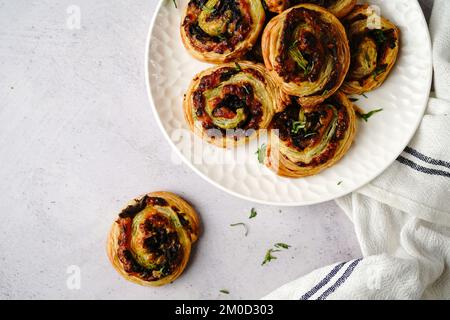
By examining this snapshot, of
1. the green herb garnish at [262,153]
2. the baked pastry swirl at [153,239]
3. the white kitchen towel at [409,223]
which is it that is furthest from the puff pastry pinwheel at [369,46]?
the baked pastry swirl at [153,239]

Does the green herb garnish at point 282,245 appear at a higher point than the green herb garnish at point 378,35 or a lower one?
lower

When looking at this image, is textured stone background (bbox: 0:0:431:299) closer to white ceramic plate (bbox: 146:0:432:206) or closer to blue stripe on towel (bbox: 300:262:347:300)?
blue stripe on towel (bbox: 300:262:347:300)

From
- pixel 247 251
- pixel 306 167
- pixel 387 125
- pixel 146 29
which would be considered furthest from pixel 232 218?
pixel 146 29

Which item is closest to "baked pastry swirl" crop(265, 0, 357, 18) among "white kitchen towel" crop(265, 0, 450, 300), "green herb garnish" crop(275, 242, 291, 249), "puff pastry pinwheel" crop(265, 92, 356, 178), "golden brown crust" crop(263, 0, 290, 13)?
"golden brown crust" crop(263, 0, 290, 13)

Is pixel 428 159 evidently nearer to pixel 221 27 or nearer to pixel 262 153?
pixel 262 153

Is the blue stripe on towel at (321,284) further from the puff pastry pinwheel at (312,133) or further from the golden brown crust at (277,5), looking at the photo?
the golden brown crust at (277,5)

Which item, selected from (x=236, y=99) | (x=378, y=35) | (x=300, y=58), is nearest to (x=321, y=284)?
(x=236, y=99)
